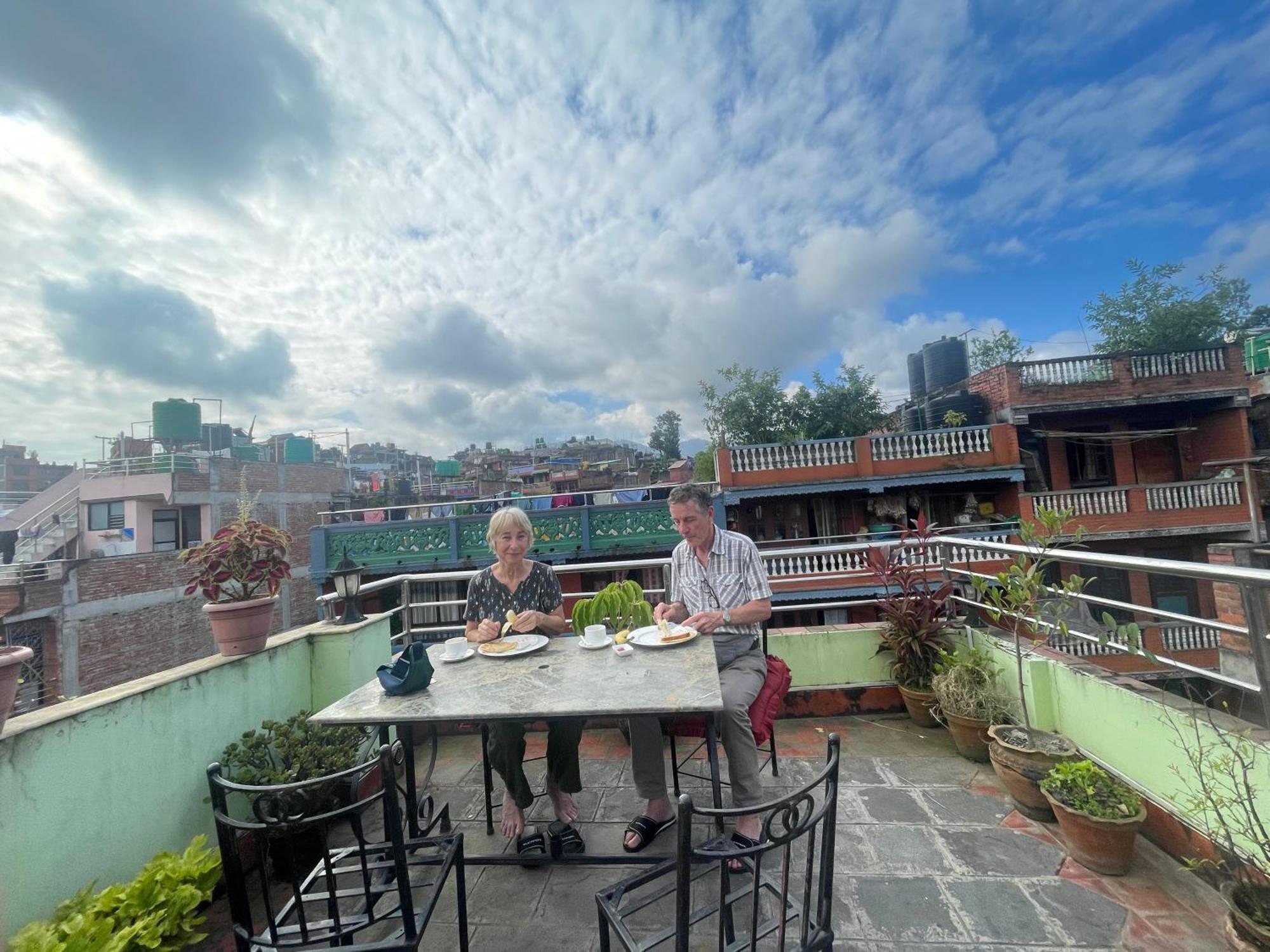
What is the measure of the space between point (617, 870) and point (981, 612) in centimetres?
264

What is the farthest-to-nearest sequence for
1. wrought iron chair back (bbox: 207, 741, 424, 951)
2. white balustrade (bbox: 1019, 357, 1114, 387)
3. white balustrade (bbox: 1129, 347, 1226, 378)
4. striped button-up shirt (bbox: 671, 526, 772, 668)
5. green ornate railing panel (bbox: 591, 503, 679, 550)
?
white balustrade (bbox: 1019, 357, 1114, 387) → white balustrade (bbox: 1129, 347, 1226, 378) → green ornate railing panel (bbox: 591, 503, 679, 550) → striped button-up shirt (bbox: 671, 526, 772, 668) → wrought iron chair back (bbox: 207, 741, 424, 951)

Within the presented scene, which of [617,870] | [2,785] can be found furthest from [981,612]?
[2,785]

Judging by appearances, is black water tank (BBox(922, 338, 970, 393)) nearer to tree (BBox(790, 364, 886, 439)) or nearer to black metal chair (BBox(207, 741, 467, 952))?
tree (BBox(790, 364, 886, 439))

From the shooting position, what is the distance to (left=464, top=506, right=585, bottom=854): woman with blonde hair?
6.59ft

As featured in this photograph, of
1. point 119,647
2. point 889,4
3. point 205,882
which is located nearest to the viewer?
point 205,882

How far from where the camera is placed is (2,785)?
1.33 metres

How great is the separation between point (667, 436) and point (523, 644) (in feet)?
101

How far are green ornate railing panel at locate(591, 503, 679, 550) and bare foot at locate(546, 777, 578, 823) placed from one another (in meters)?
8.17

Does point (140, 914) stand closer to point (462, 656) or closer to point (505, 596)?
point (462, 656)

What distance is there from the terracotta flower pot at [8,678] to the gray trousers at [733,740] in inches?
70.1

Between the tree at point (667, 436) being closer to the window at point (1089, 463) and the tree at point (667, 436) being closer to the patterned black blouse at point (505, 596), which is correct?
the window at point (1089, 463)

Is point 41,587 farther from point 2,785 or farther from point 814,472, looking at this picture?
point 814,472

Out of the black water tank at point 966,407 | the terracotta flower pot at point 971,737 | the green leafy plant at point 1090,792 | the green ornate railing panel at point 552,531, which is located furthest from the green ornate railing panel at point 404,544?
the black water tank at point 966,407

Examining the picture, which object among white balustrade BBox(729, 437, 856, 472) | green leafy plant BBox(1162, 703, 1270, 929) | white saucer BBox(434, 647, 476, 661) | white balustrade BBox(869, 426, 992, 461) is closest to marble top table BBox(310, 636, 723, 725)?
white saucer BBox(434, 647, 476, 661)
